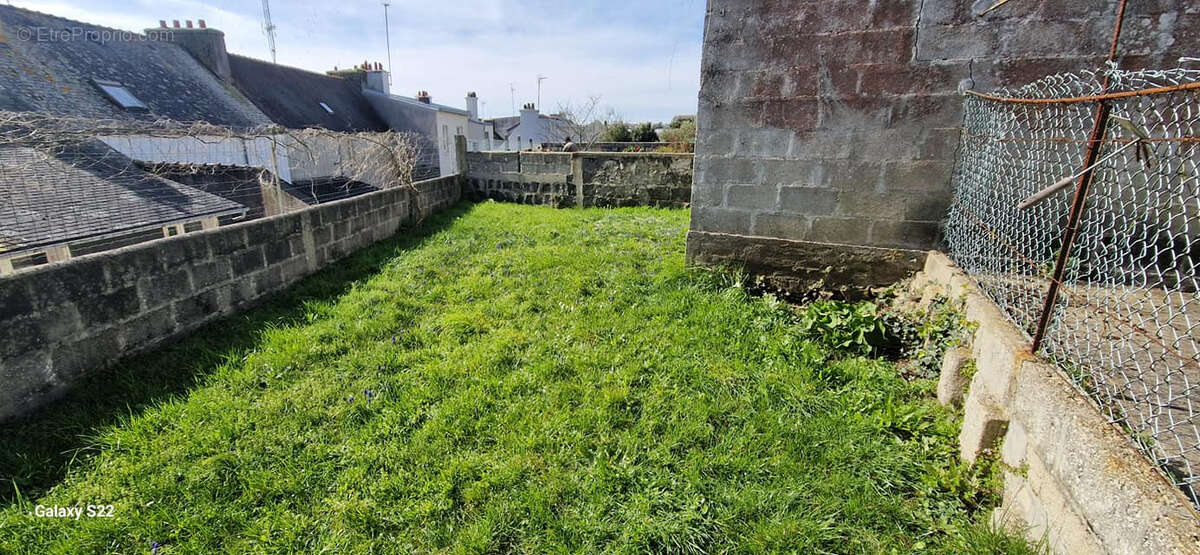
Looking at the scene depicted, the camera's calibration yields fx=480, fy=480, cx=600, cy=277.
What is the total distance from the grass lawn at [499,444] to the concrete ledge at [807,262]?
514mm

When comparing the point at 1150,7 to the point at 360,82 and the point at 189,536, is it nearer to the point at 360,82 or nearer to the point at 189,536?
the point at 189,536

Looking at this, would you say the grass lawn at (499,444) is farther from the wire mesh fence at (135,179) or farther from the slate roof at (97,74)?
the slate roof at (97,74)

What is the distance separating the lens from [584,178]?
30.0 feet

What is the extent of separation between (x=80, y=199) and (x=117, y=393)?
6464 mm

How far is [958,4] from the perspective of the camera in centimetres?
339

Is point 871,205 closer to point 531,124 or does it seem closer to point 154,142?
point 154,142

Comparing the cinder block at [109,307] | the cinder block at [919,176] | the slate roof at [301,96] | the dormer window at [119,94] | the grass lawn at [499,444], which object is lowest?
the grass lawn at [499,444]

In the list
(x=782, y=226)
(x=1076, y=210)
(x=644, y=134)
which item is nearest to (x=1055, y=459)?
(x=1076, y=210)

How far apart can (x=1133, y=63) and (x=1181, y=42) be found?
0.21 metres

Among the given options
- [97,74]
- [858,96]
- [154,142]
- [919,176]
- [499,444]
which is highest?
[97,74]

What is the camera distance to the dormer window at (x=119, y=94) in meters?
11.5

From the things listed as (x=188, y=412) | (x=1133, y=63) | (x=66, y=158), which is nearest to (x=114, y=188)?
(x=66, y=158)

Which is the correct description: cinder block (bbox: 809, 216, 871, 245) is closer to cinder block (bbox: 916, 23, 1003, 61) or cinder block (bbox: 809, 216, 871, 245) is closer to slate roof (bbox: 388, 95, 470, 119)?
cinder block (bbox: 916, 23, 1003, 61)

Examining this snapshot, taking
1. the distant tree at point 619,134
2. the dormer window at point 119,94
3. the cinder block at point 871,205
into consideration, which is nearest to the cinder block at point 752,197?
the cinder block at point 871,205
